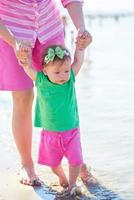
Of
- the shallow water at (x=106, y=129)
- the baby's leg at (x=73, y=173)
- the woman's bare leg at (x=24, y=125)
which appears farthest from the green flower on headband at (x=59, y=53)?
the shallow water at (x=106, y=129)

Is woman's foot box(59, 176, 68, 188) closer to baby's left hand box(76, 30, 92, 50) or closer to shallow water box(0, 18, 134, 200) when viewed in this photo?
shallow water box(0, 18, 134, 200)

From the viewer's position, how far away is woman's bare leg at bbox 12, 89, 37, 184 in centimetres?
446

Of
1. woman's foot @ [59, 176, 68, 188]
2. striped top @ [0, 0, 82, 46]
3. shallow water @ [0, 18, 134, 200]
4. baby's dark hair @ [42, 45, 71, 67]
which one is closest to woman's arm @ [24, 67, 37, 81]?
baby's dark hair @ [42, 45, 71, 67]

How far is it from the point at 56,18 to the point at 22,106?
660mm

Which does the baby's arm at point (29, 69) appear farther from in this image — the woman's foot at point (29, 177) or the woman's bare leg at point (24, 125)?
the woman's foot at point (29, 177)

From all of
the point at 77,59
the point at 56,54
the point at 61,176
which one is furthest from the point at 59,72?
the point at 61,176

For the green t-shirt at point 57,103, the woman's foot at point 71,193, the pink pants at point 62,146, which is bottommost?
the woman's foot at point 71,193

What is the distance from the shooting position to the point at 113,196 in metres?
4.32

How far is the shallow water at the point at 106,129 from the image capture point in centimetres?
463

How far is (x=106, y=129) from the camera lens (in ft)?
19.7

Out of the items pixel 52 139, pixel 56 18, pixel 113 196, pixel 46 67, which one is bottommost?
pixel 113 196

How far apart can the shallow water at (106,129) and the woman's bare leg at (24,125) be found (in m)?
0.38

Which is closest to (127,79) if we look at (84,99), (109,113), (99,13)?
(84,99)

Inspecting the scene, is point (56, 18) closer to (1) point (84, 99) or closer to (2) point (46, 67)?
(2) point (46, 67)
